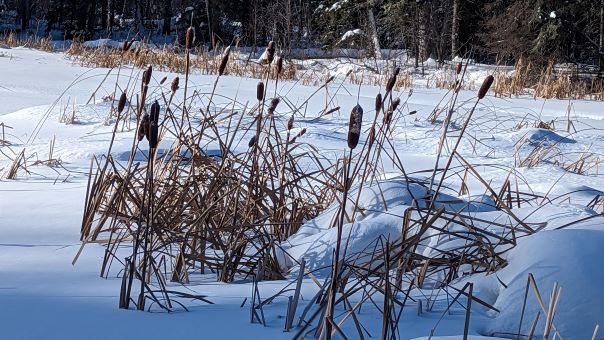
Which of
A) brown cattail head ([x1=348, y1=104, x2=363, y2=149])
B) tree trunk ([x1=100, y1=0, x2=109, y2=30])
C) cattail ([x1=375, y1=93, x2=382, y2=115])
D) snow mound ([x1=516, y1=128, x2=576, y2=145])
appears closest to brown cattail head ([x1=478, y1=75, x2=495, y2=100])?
cattail ([x1=375, y1=93, x2=382, y2=115])

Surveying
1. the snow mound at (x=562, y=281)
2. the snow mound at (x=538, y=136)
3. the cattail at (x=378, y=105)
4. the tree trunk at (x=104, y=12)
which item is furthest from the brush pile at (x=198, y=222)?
the tree trunk at (x=104, y=12)

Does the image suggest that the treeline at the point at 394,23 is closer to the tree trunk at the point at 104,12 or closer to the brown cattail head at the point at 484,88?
the tree trunk at the point at 104,12

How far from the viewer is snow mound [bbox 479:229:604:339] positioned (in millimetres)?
1229

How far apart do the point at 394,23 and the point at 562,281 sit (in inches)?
874

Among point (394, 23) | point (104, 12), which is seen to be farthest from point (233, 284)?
point (104, 12)

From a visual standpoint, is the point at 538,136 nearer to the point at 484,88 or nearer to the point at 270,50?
the point at 270,50

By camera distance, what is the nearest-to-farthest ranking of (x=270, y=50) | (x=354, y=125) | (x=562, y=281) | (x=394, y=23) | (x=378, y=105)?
(x=354, y=125)
(x=562, y=281)
(x=378, y=105)
(x=270, y=50)
(x=394, y=23)

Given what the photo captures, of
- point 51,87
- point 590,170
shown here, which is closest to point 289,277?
point 590,170

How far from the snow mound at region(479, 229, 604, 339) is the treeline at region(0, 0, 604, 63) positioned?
24.9 feet

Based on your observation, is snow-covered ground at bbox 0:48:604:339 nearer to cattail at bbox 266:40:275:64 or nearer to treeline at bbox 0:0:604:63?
cattail at bbox 266:40:275:64

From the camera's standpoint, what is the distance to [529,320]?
1255 mm

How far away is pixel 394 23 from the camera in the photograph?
75.2 ft

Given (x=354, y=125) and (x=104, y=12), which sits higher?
(x=104, y=12)

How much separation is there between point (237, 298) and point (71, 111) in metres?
3.85
